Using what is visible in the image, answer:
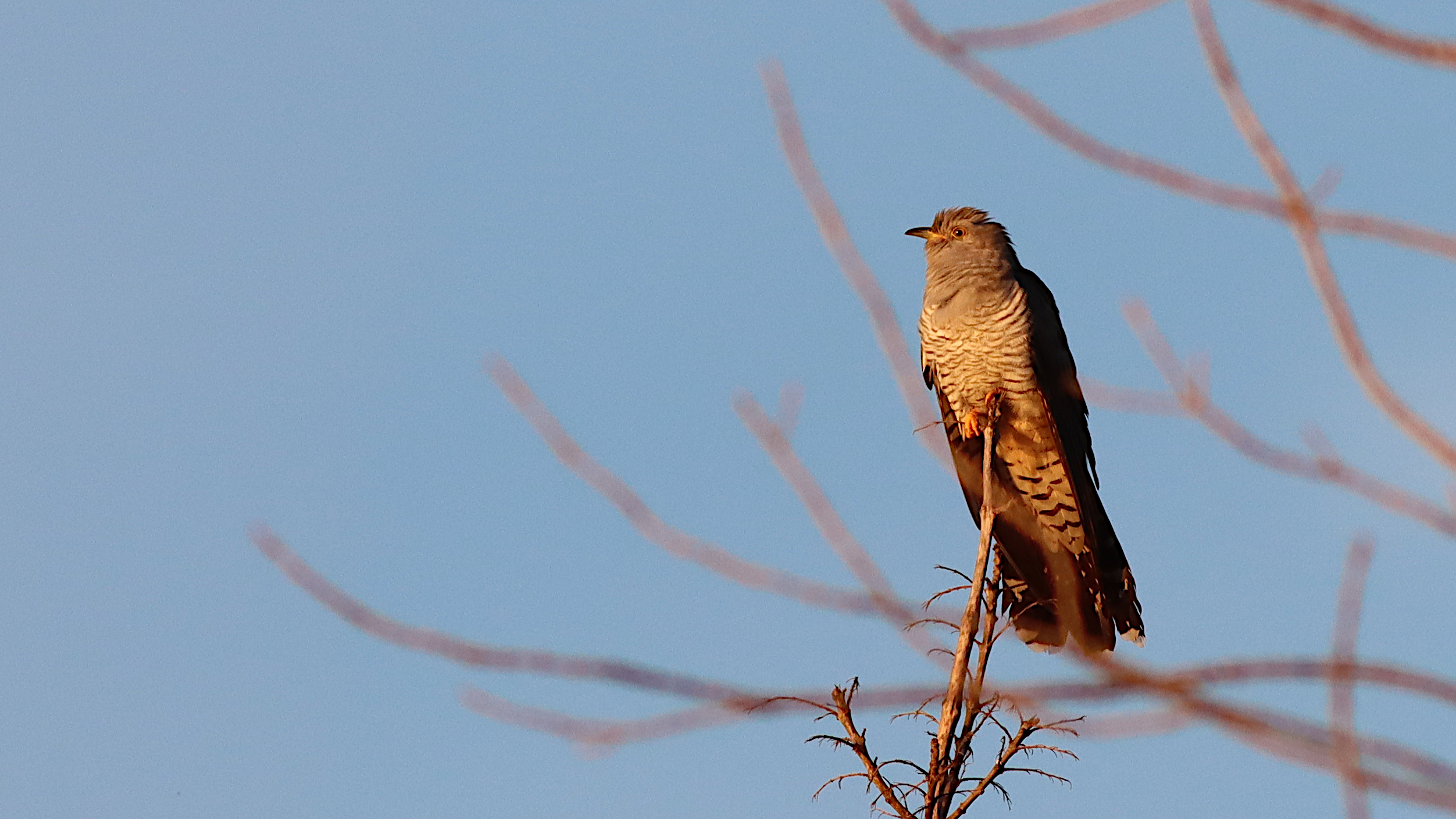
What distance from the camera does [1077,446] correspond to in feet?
22.1

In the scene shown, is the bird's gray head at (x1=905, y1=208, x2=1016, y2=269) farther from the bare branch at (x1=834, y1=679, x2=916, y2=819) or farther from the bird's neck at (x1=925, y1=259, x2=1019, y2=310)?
the bare branch at (x1=834, y1=679, x2=916, y2=819)

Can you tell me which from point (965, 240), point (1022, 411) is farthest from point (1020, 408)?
point (965, 240)

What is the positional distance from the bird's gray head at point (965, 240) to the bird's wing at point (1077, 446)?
0.20m

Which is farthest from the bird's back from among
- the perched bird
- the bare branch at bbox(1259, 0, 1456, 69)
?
the bare branch at bbox(1259, 0, 1456, 69)

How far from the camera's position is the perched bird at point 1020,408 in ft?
20.5

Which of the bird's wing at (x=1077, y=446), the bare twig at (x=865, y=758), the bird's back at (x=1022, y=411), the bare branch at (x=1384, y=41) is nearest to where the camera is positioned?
the bare branch at (x=1384, y=41)

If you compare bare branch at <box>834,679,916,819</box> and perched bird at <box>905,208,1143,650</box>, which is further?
perched bird at <box>905,208,1143,650</box>

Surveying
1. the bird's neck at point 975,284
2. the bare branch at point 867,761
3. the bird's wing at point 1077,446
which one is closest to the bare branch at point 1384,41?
the bare branch at point 867,761

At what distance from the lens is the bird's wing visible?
5891 mm

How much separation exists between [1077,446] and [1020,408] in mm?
313

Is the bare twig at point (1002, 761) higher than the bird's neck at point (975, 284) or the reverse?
the reverse

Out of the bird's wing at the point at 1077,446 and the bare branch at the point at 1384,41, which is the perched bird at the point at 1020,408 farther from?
the bare branch at the point at 1384,41

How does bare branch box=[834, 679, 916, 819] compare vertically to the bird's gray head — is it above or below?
below

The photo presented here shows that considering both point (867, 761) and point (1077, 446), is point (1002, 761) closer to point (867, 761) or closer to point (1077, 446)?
point (867, 761)
